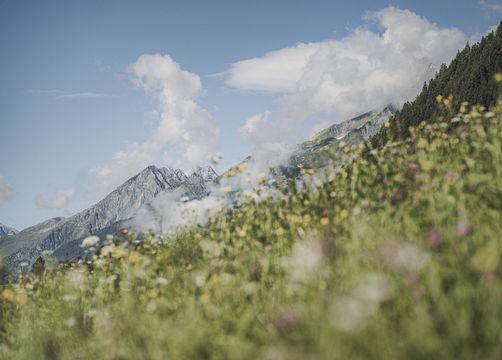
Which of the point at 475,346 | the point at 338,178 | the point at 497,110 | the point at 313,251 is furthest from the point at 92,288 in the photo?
the point at 497,110

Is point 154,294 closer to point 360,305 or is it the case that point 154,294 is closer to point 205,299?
point 205,299

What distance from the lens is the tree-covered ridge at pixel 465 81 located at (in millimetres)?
71562

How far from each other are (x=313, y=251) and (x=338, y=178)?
8.30ft

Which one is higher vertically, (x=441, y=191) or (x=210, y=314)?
(x=441, y=191)

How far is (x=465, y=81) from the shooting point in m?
79.0

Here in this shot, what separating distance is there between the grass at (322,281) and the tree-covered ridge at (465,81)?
6116cm

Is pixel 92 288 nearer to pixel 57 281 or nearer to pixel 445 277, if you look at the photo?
pixel 57 281

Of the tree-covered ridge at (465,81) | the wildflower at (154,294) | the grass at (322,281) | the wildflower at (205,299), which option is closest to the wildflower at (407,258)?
the grass at (322,281)

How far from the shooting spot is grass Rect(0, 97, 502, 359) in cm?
237

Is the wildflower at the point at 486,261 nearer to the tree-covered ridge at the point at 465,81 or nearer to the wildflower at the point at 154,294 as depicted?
the wildflower at the point at 154,294

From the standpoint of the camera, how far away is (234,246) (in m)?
5.64

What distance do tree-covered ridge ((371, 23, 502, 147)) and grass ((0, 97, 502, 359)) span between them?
61.2 metres

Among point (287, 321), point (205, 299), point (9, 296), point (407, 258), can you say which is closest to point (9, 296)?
point (9, 296)

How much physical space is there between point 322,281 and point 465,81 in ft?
287
